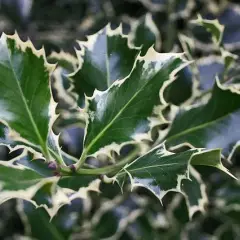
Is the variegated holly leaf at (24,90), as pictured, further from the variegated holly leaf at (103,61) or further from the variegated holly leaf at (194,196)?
the variegated holly leaf at (194,196)

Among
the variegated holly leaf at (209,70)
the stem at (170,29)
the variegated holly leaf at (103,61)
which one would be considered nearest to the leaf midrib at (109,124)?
the variegated holly leaf at (103,61)

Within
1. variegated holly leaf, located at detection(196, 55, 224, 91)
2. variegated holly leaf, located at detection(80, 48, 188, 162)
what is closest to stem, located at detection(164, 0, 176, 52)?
variegated holly leaf, located at detection(196, 55, 224, 91)

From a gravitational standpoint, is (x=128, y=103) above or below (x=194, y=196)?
above

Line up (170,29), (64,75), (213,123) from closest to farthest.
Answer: (213,123) < (64,75) < (170,29)

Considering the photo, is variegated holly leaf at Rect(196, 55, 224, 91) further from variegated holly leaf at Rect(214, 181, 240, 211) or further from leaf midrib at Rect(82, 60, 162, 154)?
leaf midrib at Rect(82, 60, 162, 154)

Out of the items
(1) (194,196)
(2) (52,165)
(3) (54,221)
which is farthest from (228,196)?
(2) (52,165)

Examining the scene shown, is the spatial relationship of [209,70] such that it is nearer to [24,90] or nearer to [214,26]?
[214,26]

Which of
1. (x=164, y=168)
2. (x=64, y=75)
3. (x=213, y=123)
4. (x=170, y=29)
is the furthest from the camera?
(x=170, y=29)
